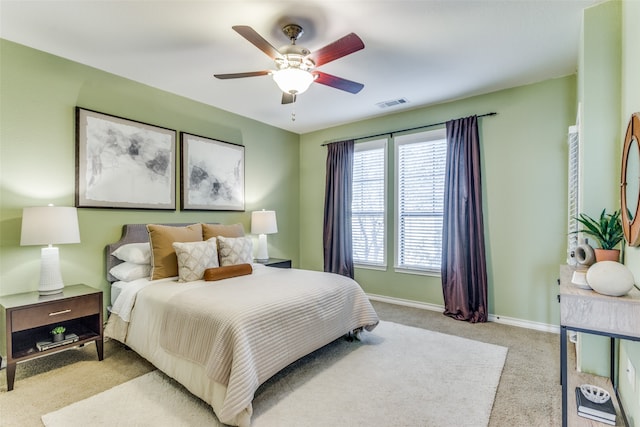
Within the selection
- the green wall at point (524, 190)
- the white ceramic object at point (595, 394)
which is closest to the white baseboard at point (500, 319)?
the green wall at point (524, 190)

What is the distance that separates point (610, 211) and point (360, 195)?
3.09 metres

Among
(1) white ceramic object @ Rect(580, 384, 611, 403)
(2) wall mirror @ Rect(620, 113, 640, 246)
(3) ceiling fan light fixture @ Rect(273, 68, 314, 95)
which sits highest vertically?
(3) ceiling fan light fixture @ Rect(273, 68, 314, 95)

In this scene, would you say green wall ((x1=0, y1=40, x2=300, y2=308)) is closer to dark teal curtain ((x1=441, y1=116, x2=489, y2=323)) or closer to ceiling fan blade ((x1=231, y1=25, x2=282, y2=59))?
ceiling fan blade ((x1=231, y1=25, x2=282, y2=59))

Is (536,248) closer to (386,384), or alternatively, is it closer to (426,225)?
(426,225)

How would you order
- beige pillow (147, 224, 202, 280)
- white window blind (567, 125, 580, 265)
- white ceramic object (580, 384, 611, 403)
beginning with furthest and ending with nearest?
beige pillow (147, 224, 202, 280)
white window blind (567, 125, 580, 265)
white ceramic object (580, 384, 611, 403)

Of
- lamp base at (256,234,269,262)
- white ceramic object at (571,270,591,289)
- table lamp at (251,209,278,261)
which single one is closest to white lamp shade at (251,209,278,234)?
table lamp at (251,209,278,261)

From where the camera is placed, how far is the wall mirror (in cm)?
162

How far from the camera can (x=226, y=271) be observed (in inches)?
120

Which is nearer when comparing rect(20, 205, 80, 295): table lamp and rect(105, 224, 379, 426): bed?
rect(105, 224, 379, 426): bed

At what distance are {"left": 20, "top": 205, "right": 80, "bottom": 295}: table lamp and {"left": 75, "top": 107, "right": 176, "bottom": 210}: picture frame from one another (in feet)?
1.64

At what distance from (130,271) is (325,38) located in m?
2.74

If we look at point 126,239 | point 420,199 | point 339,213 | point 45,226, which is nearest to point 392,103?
point 420,199

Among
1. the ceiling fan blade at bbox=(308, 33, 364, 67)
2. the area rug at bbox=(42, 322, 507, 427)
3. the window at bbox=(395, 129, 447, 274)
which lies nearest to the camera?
the area rug at bbox=(42, 322, 507, 427)

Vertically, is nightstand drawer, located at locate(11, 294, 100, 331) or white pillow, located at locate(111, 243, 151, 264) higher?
white pillow, located at locate(111, 243, 151, 264)
